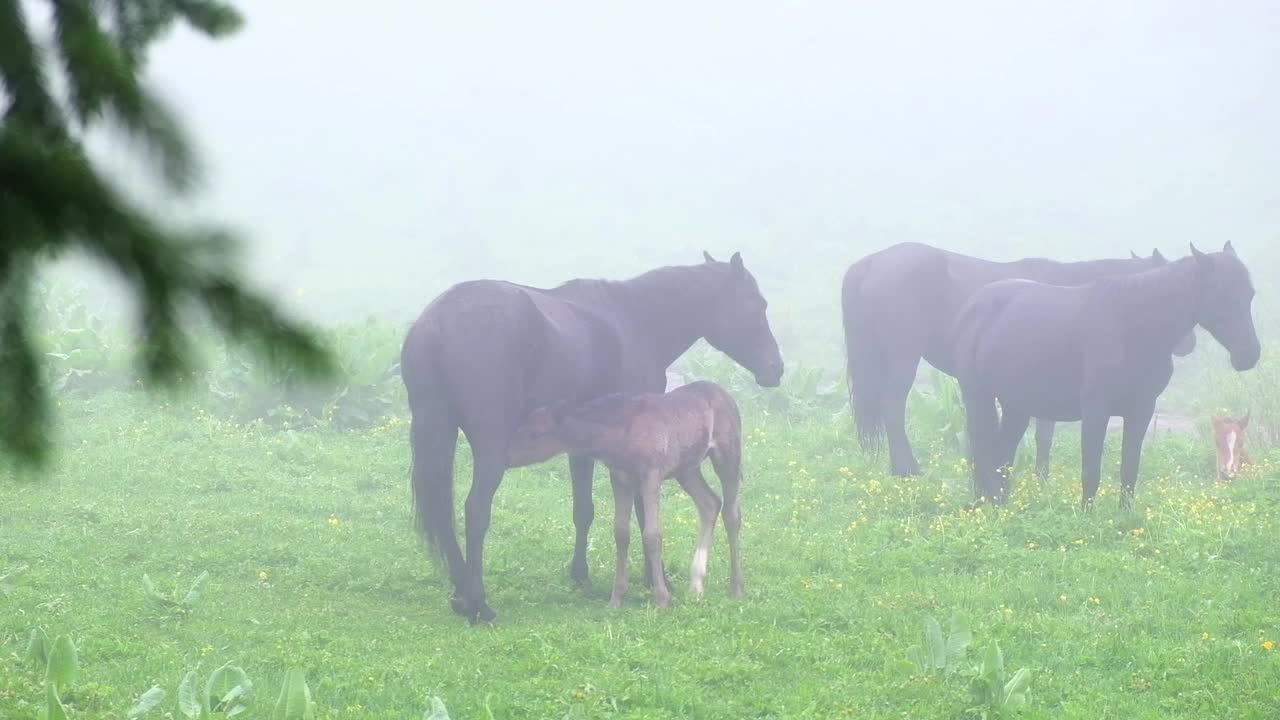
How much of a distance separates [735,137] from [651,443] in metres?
51.4

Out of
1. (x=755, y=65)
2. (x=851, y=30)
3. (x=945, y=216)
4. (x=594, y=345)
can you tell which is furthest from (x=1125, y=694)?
(x=851, y=30)

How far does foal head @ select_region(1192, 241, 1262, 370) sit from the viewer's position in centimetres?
1210

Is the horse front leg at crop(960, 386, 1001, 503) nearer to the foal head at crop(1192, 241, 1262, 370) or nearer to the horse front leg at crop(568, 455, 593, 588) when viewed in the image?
the foal head at crop(1192, 241, 1262, 370)

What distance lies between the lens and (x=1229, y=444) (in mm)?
14133

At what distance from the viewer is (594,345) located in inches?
412

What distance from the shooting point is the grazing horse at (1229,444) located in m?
Answer: 14.0

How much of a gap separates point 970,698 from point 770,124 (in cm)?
Result: 5616

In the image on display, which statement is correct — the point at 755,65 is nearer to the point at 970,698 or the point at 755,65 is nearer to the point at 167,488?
the point at 167,488

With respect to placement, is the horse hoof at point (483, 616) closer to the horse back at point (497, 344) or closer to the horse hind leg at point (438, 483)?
the horse hind leg at point (438, 483)

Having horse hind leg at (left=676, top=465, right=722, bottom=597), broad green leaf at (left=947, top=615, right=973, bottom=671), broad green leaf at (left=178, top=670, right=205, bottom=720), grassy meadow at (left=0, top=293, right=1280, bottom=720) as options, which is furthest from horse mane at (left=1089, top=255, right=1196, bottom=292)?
broad green leaf at (left=178, top=670, right=205, bottom=720)

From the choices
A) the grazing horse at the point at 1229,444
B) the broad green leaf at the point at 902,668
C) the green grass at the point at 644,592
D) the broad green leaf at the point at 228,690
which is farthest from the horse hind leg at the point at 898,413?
the broad green leaf at the point at 228,690

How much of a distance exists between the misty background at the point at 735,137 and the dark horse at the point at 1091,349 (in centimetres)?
1477

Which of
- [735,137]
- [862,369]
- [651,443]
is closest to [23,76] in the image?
[651,443]

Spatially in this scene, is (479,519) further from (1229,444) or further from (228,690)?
(1229,444)
